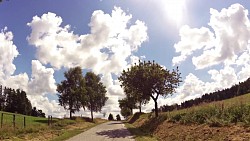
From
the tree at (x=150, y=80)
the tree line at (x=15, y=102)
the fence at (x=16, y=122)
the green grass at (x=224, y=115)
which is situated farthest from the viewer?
the tree line at (x=15, y=102)

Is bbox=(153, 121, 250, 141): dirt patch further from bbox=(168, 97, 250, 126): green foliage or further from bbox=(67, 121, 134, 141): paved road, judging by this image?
bbox=(67, 121, 134, 141): paved road

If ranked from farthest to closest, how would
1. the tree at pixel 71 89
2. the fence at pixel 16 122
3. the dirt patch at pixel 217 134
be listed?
the tree at pixel 71 89 < the fence at pixel 16 122 < the dirt patch at pixel 217 134

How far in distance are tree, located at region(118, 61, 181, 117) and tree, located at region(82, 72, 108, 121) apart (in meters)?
37.5

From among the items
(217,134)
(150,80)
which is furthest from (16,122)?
(217,134)

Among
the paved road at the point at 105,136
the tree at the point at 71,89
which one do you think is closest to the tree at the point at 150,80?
the paved road at the point at 105,136

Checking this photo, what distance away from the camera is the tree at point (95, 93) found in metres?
80.1

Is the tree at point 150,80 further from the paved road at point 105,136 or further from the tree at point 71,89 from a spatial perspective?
the tree at point 71,89

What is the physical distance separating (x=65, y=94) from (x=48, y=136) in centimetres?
4210

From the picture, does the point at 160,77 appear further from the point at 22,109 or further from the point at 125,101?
the point at 22,109

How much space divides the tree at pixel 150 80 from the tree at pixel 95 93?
37.5m

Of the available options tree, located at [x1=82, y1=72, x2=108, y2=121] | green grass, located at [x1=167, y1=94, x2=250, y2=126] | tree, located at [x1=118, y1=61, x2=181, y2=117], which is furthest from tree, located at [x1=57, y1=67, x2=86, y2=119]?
green grass, located at [x1=167, y1=94, x2=250, y2=126]

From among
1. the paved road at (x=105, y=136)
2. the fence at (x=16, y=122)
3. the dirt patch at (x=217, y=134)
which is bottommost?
the paved road at (x=105, y=136)

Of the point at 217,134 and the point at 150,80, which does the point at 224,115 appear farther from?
the point at 150,80

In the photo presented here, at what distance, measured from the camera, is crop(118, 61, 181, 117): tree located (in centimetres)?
4081
